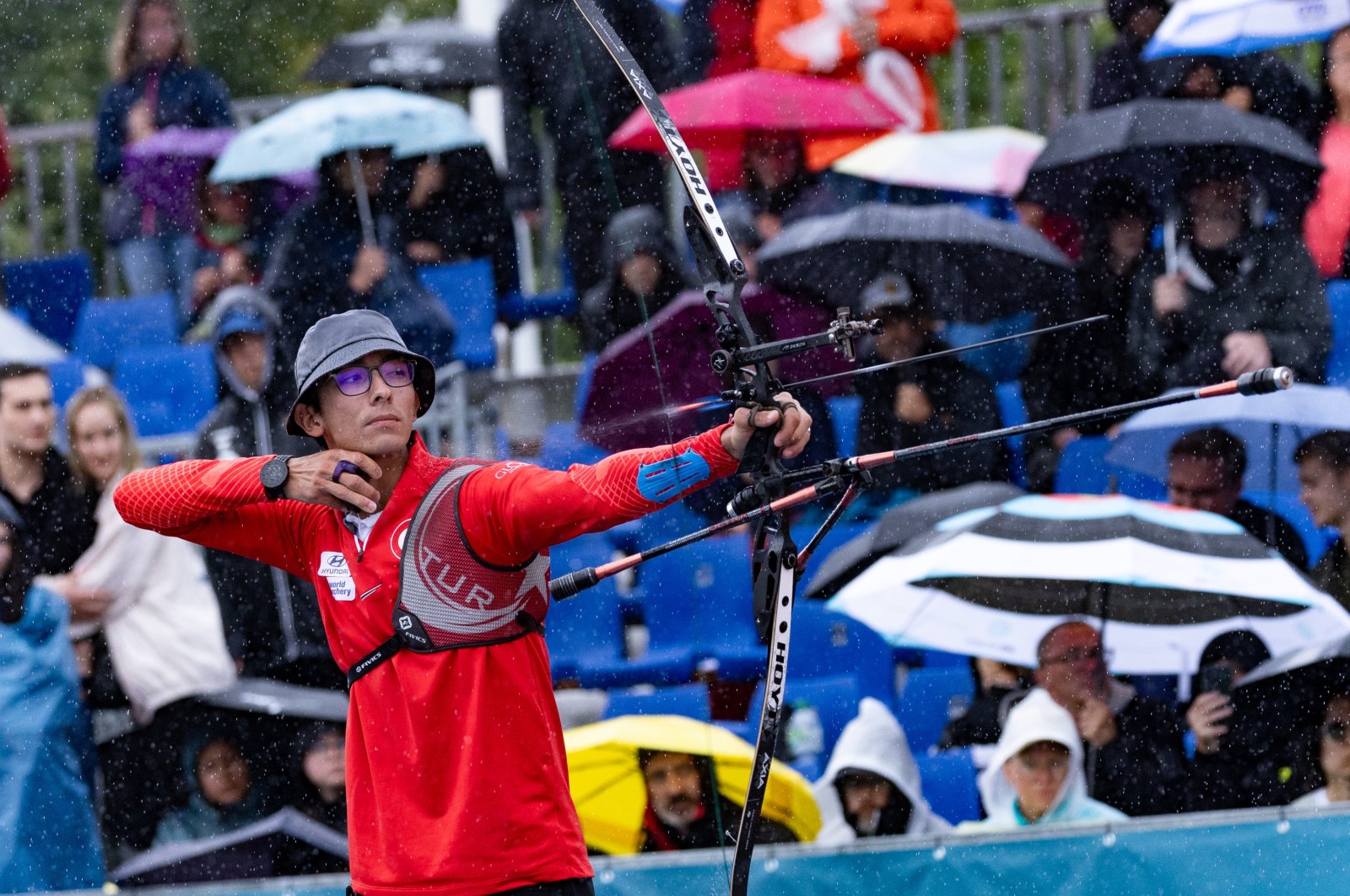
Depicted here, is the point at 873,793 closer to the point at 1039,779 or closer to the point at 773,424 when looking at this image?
the point at 1039,779

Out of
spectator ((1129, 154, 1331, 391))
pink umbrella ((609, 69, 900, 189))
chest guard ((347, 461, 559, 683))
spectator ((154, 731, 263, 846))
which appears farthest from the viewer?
pink umbrella ((609, 69, 900, 189))

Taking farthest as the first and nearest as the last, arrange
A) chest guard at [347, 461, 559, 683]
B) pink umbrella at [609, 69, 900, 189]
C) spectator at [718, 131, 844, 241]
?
1. spectator at [718, 131, 844, 241]
2. pink umbrella at [609, 69, 900, 189]
3. chest guard at [347, 461, 559, 683]

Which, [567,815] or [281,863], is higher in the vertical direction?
[567,815]

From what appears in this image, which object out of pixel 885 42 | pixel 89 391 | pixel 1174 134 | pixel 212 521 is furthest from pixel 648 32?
pixel 212 521

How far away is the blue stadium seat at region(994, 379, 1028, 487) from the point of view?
6.69 meters

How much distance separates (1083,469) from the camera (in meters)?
6.73

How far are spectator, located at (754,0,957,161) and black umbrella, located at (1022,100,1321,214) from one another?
0.77m

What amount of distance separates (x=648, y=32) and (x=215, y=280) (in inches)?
90.1

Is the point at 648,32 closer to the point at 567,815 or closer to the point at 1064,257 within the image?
the point at 1064,257

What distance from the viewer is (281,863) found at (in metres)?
5.71

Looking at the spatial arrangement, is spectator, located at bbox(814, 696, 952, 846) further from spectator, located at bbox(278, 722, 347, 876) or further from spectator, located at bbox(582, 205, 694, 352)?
spectator, located at bbox(582, 205, 694, 352)

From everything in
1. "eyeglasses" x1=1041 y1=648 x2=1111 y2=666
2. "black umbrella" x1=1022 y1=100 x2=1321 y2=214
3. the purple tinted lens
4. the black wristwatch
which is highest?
"black umbrella" x1=1022 y1=100 x2=1321 y2=214

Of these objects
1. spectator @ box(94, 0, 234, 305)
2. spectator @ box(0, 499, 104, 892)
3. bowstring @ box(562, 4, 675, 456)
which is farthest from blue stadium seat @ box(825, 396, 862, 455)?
spectator @ box(94, 0, 234, 305)

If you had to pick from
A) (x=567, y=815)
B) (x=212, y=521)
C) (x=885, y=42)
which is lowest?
(x=567, y=815)
